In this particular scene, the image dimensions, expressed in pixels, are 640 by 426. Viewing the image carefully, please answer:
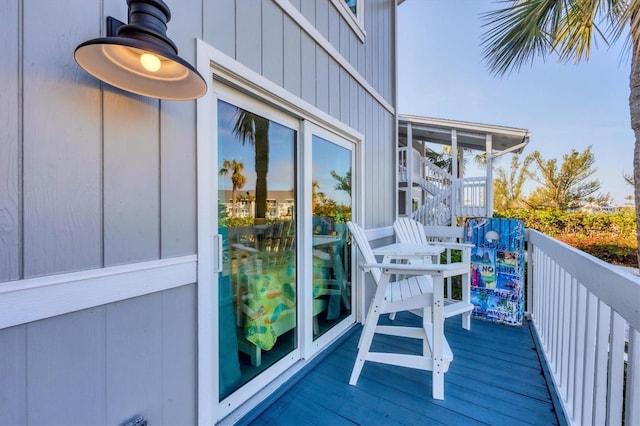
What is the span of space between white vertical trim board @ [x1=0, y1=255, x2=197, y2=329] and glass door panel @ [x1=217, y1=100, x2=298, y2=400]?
35 centimetres

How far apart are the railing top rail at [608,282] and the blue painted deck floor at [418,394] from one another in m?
0.86

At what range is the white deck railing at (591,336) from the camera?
2.90ft

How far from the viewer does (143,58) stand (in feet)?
3.04

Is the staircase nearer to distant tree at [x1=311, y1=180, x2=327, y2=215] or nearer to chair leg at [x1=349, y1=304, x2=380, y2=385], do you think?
distant tree at [x1=311, y1=180, x2=327, y2=215]

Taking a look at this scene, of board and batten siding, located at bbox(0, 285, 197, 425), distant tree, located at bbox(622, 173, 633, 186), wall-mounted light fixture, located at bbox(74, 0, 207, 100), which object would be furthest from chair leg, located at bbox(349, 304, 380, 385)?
distant tree, located at bbox(622, 173, 633, 186)

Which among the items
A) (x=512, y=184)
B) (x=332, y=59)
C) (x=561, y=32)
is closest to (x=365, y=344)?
(x=332, y=59)

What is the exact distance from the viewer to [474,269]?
122 inches

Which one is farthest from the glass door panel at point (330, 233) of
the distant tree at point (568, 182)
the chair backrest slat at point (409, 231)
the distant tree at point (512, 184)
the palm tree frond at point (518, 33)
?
the distant tree at point (568, 182)

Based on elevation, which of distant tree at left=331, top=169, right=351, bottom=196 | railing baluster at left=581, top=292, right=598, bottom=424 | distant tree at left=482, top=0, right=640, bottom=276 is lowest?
railing baluster at left=581, top=292, right=598, bottom=424

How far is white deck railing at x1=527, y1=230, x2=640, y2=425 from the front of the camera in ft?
2.90

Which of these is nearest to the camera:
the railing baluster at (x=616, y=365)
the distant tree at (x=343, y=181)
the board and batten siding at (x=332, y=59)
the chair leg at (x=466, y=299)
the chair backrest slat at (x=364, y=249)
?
the railing baluster at (x=616, y=365)

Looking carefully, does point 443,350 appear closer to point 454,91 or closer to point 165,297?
point 165,297

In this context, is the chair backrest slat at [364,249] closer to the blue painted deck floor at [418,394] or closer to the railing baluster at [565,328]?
the blue painted deck floor at [418,394]

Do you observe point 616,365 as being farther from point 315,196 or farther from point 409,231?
point 409,231
